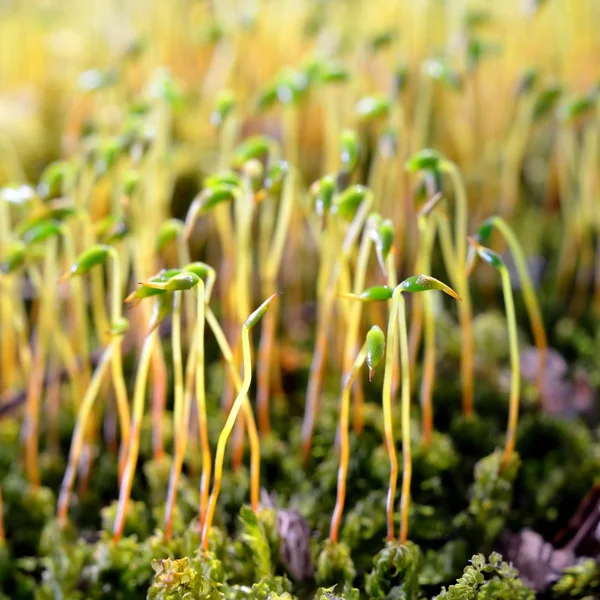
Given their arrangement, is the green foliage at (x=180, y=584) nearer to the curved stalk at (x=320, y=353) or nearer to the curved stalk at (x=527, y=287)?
the curved stalk at (x=320, y=353)

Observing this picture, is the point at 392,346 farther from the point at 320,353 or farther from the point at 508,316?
the point at 320,353

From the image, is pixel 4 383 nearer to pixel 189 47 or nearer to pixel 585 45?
pixel 189 47

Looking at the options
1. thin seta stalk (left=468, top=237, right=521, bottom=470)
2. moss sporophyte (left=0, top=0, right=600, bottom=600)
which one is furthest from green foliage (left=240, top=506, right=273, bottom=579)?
thin seta stalk (left=468, top=237, right=521, bottom=470)

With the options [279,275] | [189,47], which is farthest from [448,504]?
[189,47]

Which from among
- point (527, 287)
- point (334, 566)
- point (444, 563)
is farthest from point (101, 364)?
point (527, 287)

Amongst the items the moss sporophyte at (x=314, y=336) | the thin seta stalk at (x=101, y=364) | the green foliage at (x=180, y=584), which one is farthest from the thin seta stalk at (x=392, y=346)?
the thin seta stalk at (x=101, y=364)

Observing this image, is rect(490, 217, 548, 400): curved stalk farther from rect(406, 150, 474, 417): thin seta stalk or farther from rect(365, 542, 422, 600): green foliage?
rect(365, 542, 422, 600): green foliage
